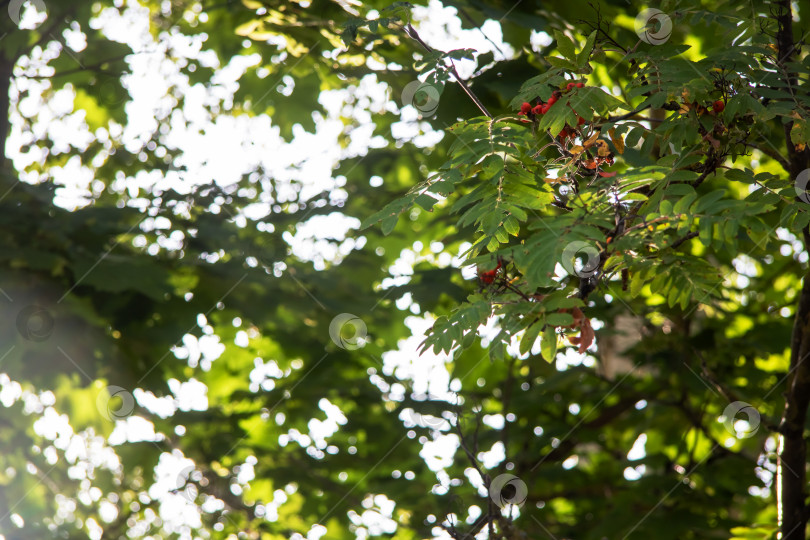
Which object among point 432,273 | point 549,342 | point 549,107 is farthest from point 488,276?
point 432,273

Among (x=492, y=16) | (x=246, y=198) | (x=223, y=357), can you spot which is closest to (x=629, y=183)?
(x=492, y=16)

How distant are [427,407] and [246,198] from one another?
154 centimetres

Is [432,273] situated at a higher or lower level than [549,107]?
lower

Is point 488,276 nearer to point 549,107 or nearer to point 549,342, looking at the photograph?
point 549,342

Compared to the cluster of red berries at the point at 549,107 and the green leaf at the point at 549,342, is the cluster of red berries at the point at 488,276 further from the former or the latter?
the cluster of red berries at the point at 549,107

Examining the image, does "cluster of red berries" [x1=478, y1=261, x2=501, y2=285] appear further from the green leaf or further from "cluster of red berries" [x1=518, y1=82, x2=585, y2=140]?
"cluster of red berries" [x1=518, y1=82, x2=585, y2=140]

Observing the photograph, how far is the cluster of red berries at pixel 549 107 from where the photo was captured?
1828 mm

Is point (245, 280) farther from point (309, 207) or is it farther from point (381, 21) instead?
point (381, 21)

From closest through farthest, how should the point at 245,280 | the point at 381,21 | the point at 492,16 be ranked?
1. the point at 381,21
2. the point at 492,16
3. the point at 245,280

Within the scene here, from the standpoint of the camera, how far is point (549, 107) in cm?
185

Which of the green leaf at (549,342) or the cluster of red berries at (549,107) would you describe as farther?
the cluster of red berries at (549,107)

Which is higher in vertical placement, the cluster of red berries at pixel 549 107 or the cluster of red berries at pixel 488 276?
the cluster of red berries at pixel 549 107

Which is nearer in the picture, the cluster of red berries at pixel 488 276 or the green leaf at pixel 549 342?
the green leaf at pixel 549 342

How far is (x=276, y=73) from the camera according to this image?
4.51 m
